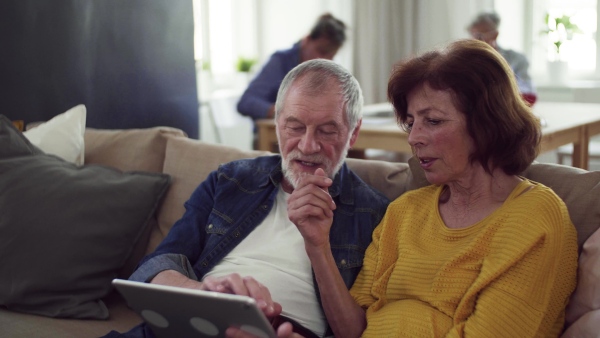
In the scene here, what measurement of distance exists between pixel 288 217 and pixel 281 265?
0.38 ft

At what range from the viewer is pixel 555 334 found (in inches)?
56.6

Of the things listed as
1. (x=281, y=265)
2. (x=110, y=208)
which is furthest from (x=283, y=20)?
(x=281, y=265)

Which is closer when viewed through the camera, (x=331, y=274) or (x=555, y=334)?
(x=555, y=334)

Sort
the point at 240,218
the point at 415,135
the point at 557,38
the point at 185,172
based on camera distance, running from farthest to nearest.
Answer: the point at 557,38
the point at 185,172
the point at 240,218
the point at 415,135

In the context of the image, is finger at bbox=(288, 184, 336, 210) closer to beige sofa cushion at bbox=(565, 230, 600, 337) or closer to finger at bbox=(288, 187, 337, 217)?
finger at bbox=(288, 187, 337, 217)

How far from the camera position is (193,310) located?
1.29 metres

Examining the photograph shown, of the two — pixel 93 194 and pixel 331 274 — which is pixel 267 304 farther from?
pixel 93 194

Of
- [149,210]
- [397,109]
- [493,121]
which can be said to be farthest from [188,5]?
[493,121]

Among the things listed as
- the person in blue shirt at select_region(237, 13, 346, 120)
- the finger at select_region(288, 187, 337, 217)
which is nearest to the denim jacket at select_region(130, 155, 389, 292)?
the finger at select_region(288, 187, 337, 217)

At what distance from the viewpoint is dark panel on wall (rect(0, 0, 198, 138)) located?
9.16ft

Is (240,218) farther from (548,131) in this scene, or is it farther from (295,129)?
(548,131)

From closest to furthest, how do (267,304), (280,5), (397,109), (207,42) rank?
1. (267,304)
2. (397,109)
3. (207,42)
4. (280,5)

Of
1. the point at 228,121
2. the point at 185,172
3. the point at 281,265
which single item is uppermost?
the point at 185,172

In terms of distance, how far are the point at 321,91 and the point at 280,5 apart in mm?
4200
